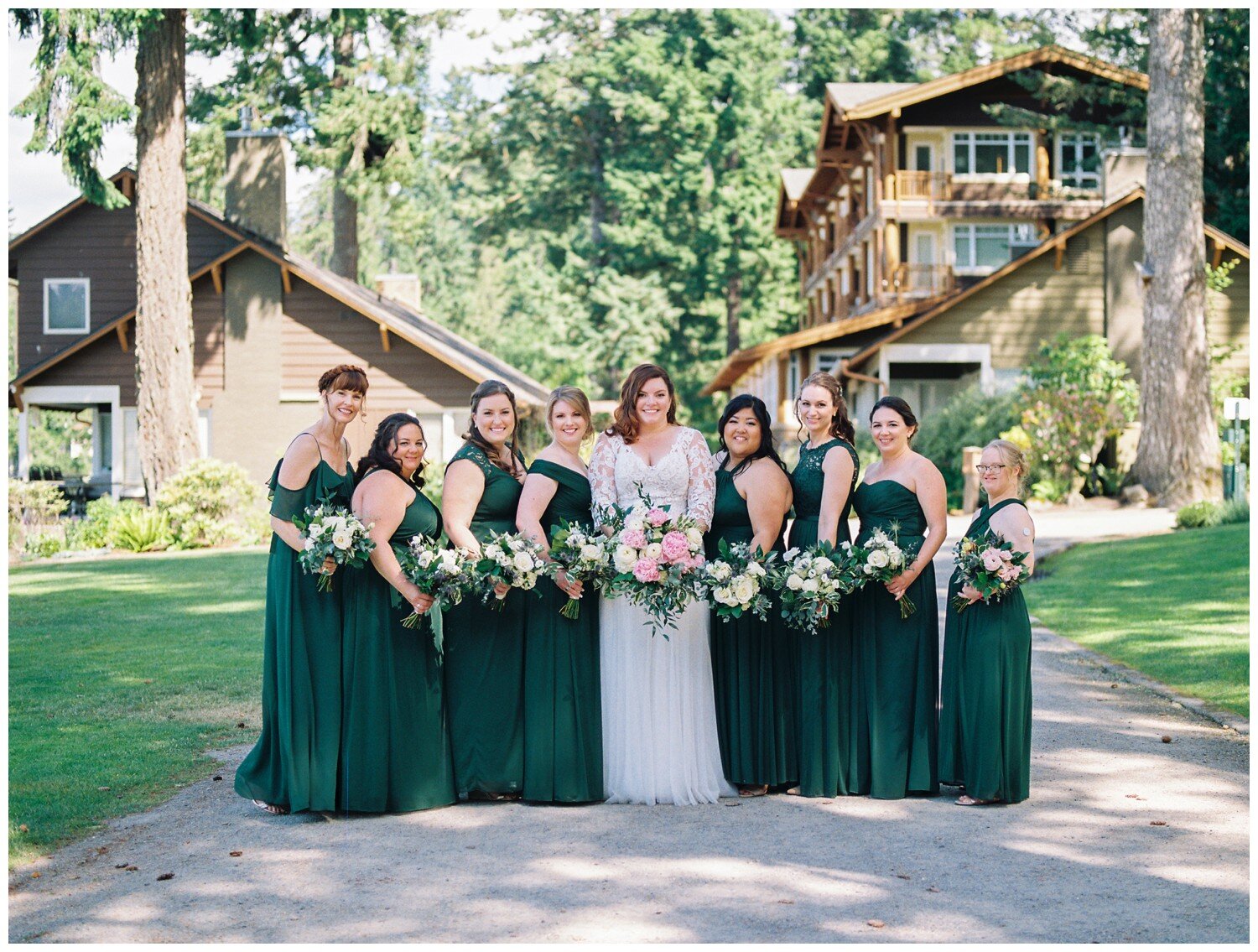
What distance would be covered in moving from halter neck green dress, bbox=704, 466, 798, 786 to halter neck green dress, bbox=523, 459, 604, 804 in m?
0.71

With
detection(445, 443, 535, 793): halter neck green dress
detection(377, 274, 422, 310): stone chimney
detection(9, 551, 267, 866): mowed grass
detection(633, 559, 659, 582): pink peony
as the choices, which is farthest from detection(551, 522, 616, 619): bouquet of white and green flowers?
detection(377, 274, 422, 310): stone chimney

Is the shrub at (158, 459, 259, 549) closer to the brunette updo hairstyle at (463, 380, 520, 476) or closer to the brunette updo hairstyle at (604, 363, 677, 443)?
the brunette updo hairstyle at (463, 380, 520, 476)

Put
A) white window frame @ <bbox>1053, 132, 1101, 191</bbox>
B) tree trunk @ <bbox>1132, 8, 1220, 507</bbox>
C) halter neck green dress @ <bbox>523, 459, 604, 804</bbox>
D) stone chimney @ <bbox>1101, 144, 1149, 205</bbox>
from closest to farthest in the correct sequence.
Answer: halter neck green dress @ <bbox>523, 459, 604, 804</bbox>
tree trunk @ <bbox>1132, 8, 1220, 507</bbox>
stone chimney @ <bbox>1101, 144, 1149, 205</bbox>
white window frame @ <bbox>1053, 132, 1101, 191</bbox>

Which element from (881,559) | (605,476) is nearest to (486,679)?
(605,476)

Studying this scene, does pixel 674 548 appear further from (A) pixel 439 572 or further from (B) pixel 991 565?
(B) pixel 991 565

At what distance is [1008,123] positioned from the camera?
41406 millimetres

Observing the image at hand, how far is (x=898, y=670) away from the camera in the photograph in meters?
7.75

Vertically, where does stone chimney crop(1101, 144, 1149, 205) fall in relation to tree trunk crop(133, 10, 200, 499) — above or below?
above

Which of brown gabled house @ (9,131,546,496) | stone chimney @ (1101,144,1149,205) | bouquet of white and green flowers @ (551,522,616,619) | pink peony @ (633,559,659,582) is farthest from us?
stone chimney @ (1101,144,1149,205)

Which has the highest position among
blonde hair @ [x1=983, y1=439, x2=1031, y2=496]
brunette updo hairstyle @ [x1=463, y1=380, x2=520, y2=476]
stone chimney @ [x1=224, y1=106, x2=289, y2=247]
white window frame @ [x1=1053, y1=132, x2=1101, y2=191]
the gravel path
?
white window frame @ [x1=1053, y1=132, x2=1101, y2=191]

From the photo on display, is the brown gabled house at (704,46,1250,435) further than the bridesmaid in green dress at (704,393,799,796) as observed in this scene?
Yes

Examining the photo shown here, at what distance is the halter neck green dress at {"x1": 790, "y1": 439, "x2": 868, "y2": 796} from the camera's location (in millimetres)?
7754

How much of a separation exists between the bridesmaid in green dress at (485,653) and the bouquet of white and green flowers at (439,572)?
1.01 feet

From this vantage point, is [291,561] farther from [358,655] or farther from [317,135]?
[317,135]
